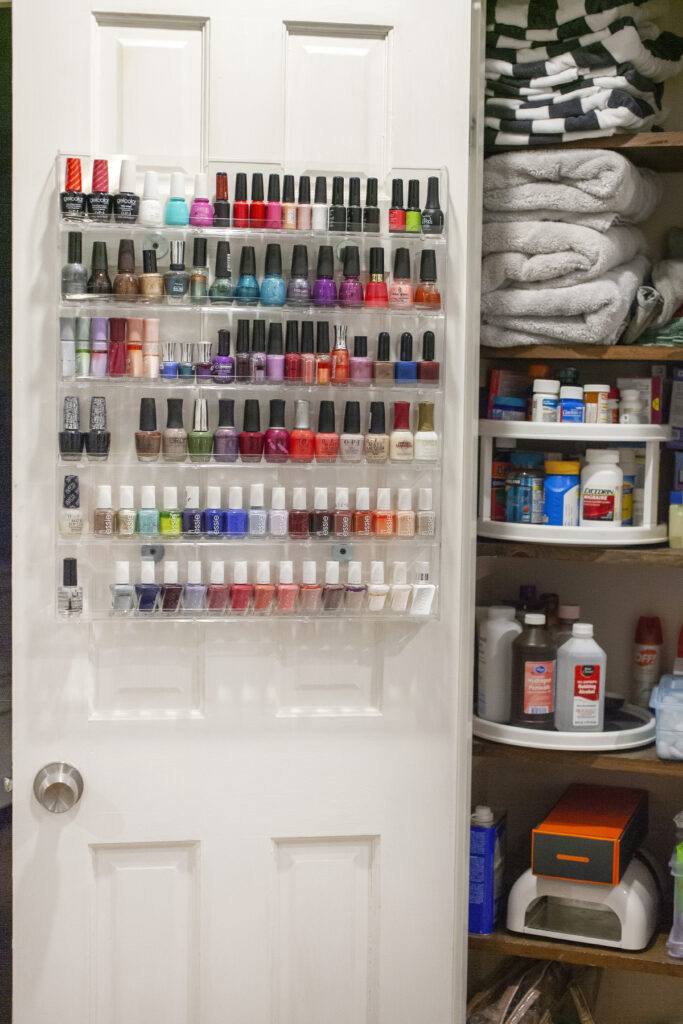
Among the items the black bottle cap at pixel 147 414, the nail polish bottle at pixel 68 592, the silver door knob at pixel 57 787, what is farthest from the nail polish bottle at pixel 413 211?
the silver door knob at pixel 57 787

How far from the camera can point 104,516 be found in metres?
1.51

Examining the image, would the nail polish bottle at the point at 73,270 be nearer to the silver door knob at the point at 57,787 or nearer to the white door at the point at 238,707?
the white door at the point at 238,707

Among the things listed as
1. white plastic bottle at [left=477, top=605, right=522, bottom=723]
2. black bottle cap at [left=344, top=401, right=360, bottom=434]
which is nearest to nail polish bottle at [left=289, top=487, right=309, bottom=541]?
black bottle cap at [left=344, top=401, right=360, bottom=434]

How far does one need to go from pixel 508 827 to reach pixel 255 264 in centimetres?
133

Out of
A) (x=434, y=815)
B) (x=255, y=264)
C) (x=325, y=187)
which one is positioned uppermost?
(x=325, y=187)

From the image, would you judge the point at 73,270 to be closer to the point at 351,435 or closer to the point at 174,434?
the point at 174,434

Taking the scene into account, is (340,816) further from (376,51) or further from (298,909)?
(376,51)

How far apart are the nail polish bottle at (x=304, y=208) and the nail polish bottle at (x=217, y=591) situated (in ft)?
1.68

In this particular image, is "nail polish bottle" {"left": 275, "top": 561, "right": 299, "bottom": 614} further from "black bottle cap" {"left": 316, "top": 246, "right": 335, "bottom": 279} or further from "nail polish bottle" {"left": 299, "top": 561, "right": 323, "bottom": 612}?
"black bottle cap" {"left": 316, "top": 246, "right": 335, "bottom": 279}

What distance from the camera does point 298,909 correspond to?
163 cm

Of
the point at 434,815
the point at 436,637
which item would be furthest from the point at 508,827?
the point at 436,637

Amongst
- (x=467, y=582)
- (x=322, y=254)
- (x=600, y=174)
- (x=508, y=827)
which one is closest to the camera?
(x=322, y=254)

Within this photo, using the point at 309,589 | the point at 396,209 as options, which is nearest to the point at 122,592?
the point at 309,589

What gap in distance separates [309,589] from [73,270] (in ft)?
1.88
